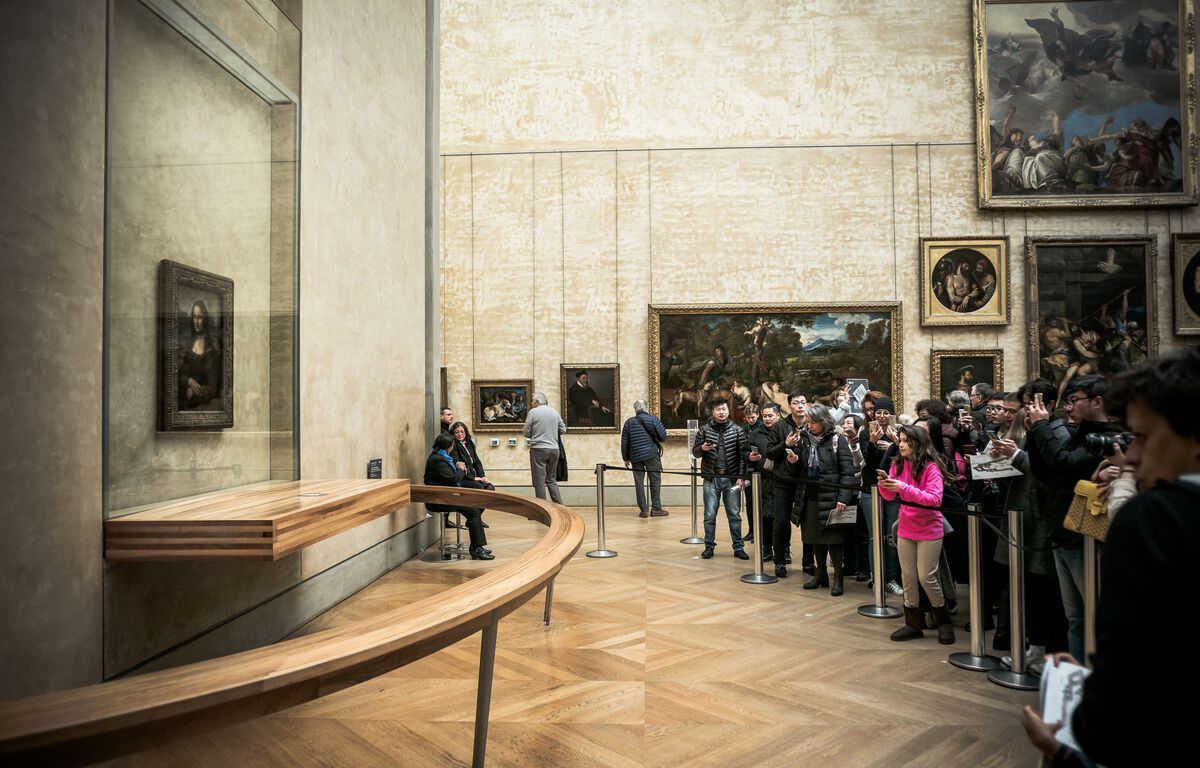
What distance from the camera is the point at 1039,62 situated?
14.1m

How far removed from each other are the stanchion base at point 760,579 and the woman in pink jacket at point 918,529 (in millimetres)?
1928

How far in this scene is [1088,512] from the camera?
408 cm

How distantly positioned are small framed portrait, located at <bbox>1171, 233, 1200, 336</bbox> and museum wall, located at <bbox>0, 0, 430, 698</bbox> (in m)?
13.3

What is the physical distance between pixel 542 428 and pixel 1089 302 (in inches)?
389

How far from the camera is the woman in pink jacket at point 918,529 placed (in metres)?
5.70

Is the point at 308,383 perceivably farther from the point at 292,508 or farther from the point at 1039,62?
the point at 1039,62

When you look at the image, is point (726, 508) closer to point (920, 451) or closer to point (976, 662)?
point (920, 451)

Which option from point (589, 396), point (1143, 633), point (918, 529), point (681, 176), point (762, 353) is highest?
point (681, 176)

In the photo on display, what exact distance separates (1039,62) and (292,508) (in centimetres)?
1514

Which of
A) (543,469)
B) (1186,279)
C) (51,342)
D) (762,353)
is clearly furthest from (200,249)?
(1186,279)

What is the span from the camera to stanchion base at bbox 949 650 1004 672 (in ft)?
16.5

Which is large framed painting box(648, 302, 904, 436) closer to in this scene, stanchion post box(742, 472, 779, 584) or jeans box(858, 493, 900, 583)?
stanchion post box(742, 472, 779, 584)

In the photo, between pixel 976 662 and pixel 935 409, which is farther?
pixel 935 409

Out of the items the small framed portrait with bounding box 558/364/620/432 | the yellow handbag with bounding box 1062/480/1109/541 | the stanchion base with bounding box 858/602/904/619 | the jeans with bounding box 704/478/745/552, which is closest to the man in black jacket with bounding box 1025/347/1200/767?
the yellow handbag with bounding box 1062/480/1109/541
